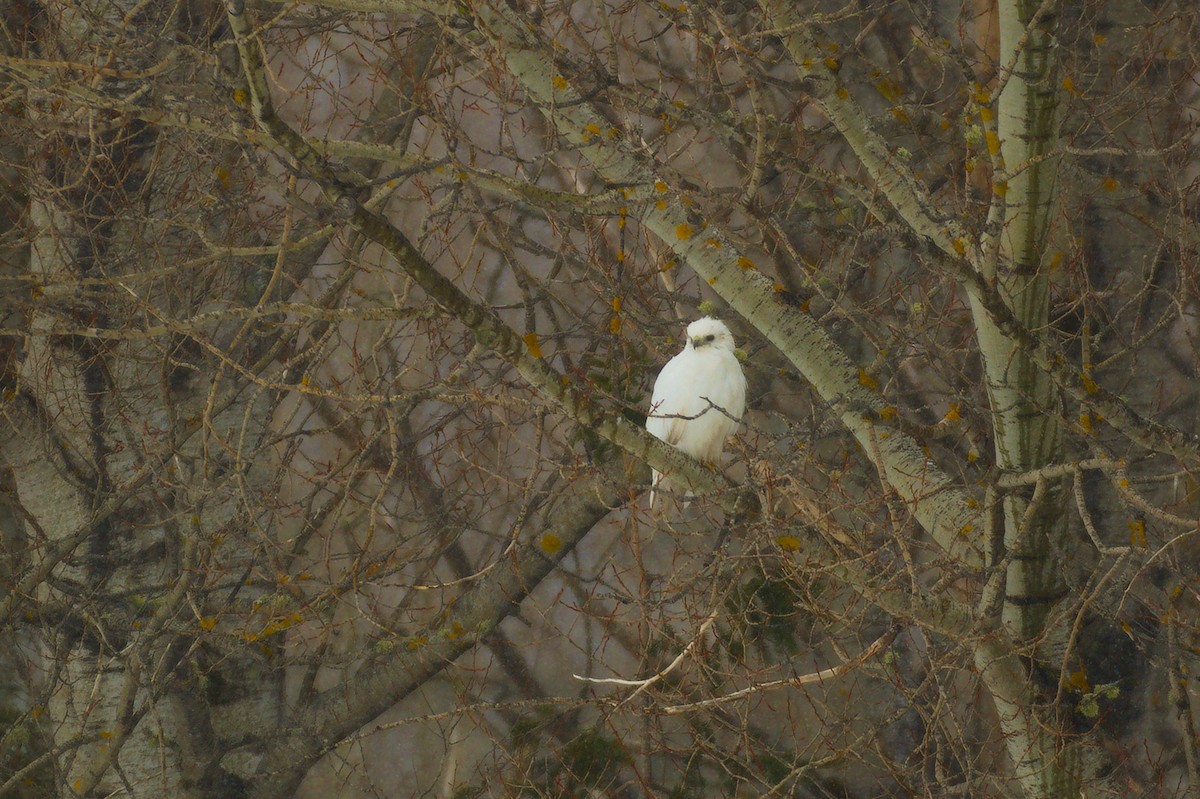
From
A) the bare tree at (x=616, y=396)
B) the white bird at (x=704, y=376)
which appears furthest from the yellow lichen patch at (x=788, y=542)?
the white bird at (x=704, y=376)

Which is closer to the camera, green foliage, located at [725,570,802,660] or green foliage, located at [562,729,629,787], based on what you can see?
green foliage, located at [725,570,802,660]

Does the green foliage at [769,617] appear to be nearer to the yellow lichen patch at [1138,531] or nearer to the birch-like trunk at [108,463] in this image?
the yellow lichen patch at [1138,531]

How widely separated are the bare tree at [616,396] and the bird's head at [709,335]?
0.91 feet

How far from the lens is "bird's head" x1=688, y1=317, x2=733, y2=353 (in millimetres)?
Result: 4031

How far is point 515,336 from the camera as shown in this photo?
9.08ft

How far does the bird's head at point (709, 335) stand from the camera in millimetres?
4031

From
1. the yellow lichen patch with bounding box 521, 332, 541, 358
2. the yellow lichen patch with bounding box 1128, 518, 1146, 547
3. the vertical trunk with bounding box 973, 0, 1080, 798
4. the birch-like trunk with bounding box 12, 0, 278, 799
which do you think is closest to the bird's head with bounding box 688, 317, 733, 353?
the vertical trunk with bounding box 973, 0, 1080, 798

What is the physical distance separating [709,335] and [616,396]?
805mm

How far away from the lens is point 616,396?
475 cm

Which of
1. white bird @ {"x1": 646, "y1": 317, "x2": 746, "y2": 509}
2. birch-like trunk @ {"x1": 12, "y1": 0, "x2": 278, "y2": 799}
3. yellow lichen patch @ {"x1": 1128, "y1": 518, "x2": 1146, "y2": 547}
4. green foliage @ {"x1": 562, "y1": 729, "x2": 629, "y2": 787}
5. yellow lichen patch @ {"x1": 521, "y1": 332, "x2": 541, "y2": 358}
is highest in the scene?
birch-like trunk @ {"x1": 12, "y1": 0, "x2": 278, "y2": 799}

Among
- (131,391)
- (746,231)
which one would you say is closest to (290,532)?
(131,391)

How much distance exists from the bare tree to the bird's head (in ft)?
0.91

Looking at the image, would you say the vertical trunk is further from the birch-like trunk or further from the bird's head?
the birch-like trunk

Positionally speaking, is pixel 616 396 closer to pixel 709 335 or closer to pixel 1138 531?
pixel 709 335
